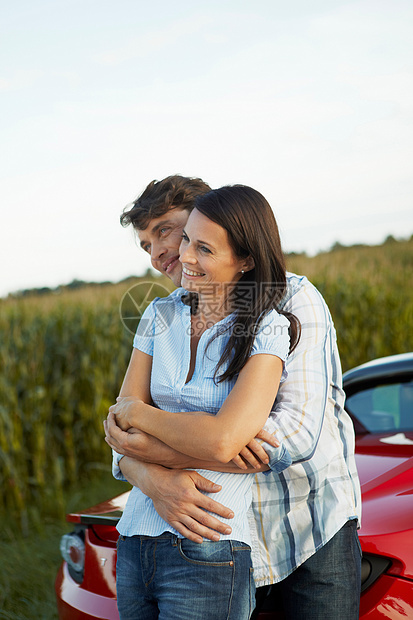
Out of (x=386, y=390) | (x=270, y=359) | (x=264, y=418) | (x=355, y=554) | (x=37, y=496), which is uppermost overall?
(x=270, y=359)

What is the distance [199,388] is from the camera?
1586mm

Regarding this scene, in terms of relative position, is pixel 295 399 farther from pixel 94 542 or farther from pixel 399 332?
pixel 399 332

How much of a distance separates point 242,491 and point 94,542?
29.8 inches

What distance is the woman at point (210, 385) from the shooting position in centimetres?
140

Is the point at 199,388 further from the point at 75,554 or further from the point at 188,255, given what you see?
the point at 75,554

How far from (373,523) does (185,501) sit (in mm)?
598

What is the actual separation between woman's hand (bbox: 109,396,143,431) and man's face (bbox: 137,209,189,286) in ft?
2.16

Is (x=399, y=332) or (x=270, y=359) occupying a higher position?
(x=270, y=359)

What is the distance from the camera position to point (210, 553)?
1.40 m

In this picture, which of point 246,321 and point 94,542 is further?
point 94,542

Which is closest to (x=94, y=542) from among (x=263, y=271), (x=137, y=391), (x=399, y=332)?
(x=137, y=391)

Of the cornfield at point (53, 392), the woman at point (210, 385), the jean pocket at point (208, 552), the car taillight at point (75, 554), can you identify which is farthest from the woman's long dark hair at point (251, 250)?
the cornfield at point (53, 392)

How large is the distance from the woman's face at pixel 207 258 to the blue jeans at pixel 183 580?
72 centimetres

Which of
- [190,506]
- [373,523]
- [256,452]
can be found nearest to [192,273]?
[256,452]
